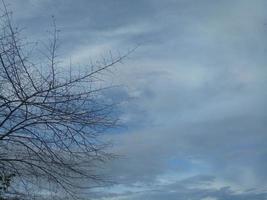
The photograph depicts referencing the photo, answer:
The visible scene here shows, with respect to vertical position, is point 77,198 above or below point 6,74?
below

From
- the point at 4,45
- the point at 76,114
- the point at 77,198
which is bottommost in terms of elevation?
the point at 77,198

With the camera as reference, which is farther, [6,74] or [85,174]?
[85,174]

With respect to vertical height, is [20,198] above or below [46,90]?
below

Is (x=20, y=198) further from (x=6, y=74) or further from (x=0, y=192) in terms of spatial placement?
(x=6, y=74)

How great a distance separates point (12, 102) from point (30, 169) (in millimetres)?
1176

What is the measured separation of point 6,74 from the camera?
6.96 m

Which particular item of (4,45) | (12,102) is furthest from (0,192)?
(4,45)

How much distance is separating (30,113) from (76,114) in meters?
0.75

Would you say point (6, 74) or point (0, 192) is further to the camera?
point (0, 192)

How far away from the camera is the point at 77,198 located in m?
7.44

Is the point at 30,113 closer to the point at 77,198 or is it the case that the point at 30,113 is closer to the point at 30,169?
the point at 30,169

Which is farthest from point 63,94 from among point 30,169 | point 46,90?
point 30,169

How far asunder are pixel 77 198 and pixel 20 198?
0.95 meters

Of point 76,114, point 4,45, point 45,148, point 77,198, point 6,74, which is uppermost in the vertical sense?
point 4,45
